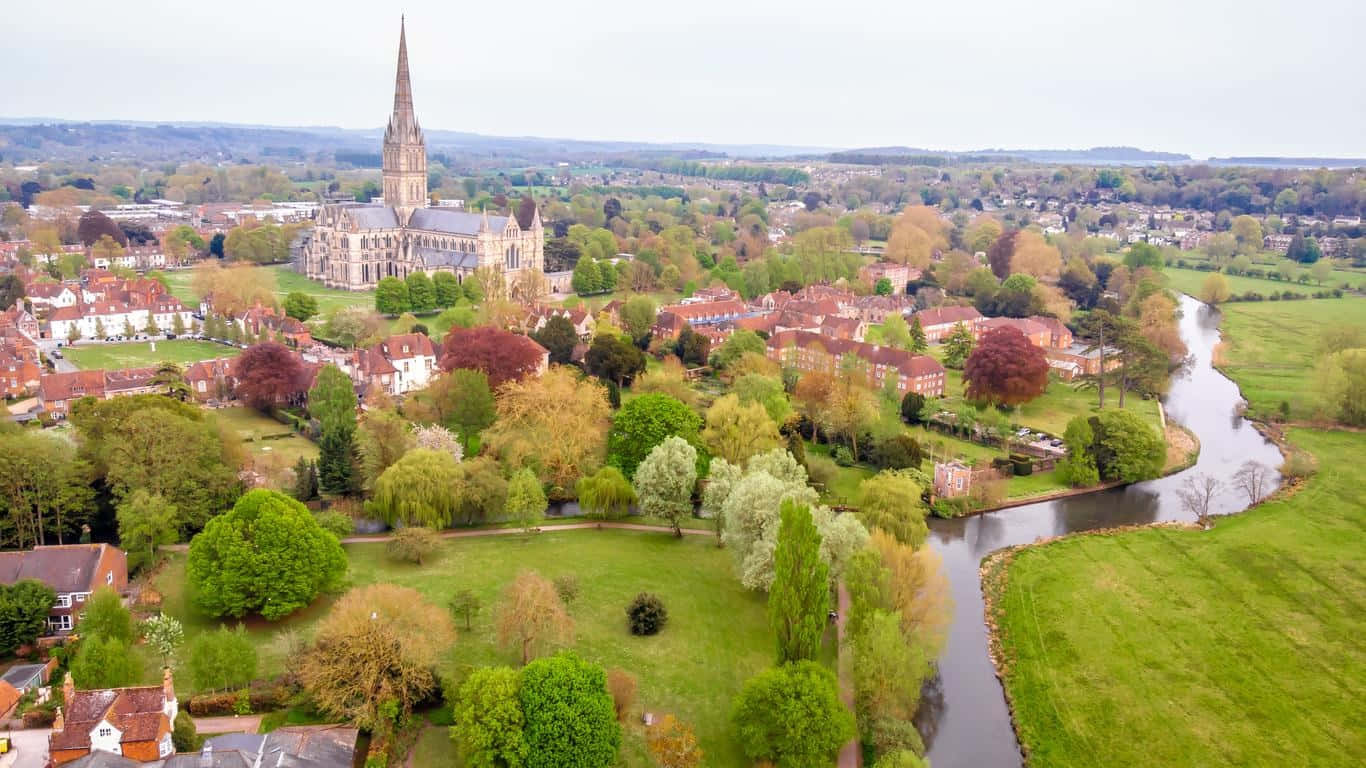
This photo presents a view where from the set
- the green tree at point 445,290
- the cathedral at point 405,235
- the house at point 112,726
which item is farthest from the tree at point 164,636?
the cathedral at point 405,235

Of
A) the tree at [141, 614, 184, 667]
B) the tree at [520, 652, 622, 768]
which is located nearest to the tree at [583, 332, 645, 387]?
the tree at [141, 614, 184, 667]

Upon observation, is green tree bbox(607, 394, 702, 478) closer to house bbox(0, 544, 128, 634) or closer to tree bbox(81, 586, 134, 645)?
house bbox(0, 544, 128, 634)

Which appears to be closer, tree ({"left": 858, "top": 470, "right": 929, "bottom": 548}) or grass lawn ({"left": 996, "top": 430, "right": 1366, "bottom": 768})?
grass lawn ({"left": 996, "top": 430, "right": 1366, "bottom": 768})

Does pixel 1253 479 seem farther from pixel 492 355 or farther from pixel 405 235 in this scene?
pixel 405 235

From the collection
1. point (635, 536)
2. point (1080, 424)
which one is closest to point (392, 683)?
point (635, 536)

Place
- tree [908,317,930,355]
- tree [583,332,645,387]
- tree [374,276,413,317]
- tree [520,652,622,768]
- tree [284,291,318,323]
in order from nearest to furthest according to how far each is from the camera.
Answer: tree [520,652,622,768], tree [583,332,645,387], tree [908,317,930,355], tree [284,291,318,323], tree [374,276,413,317]

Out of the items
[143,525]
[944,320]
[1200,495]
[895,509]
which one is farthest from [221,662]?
[944,320]
